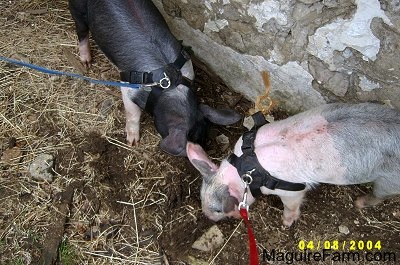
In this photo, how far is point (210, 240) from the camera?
3793mm

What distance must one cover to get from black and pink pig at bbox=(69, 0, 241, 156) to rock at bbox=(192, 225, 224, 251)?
0.67 metres

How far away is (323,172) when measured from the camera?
10.8 feet

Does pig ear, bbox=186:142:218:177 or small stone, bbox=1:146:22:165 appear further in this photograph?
small stone, bbox=1:146:22:165

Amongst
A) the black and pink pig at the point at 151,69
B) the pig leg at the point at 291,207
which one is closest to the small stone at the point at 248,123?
the black and pink pig at the point at 151,69

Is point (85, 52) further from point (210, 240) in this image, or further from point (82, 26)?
point (210, 240)

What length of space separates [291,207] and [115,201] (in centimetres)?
137

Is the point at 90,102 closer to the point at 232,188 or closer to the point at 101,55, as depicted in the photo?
the point at 101,55

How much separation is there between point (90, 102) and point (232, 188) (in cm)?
183

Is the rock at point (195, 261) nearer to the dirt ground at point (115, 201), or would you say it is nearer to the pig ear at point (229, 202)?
the dirt ground at point (115, 201)

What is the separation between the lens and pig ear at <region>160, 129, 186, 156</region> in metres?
3.65

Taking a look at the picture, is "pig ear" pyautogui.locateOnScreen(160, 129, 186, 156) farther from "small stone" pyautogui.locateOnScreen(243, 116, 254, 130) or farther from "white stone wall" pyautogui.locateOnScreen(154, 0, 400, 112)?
"white stone wall" pyautogui.locateOnScreen(154, 0, 400, 112)

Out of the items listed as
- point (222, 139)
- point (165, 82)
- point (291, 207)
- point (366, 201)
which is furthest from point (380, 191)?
point (165, 82)

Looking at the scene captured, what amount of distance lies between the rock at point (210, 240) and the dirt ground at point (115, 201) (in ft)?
0.14

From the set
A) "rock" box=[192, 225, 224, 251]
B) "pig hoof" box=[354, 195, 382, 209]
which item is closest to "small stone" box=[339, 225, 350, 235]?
"pig hoof" box=[354, 195, 382, 209]
